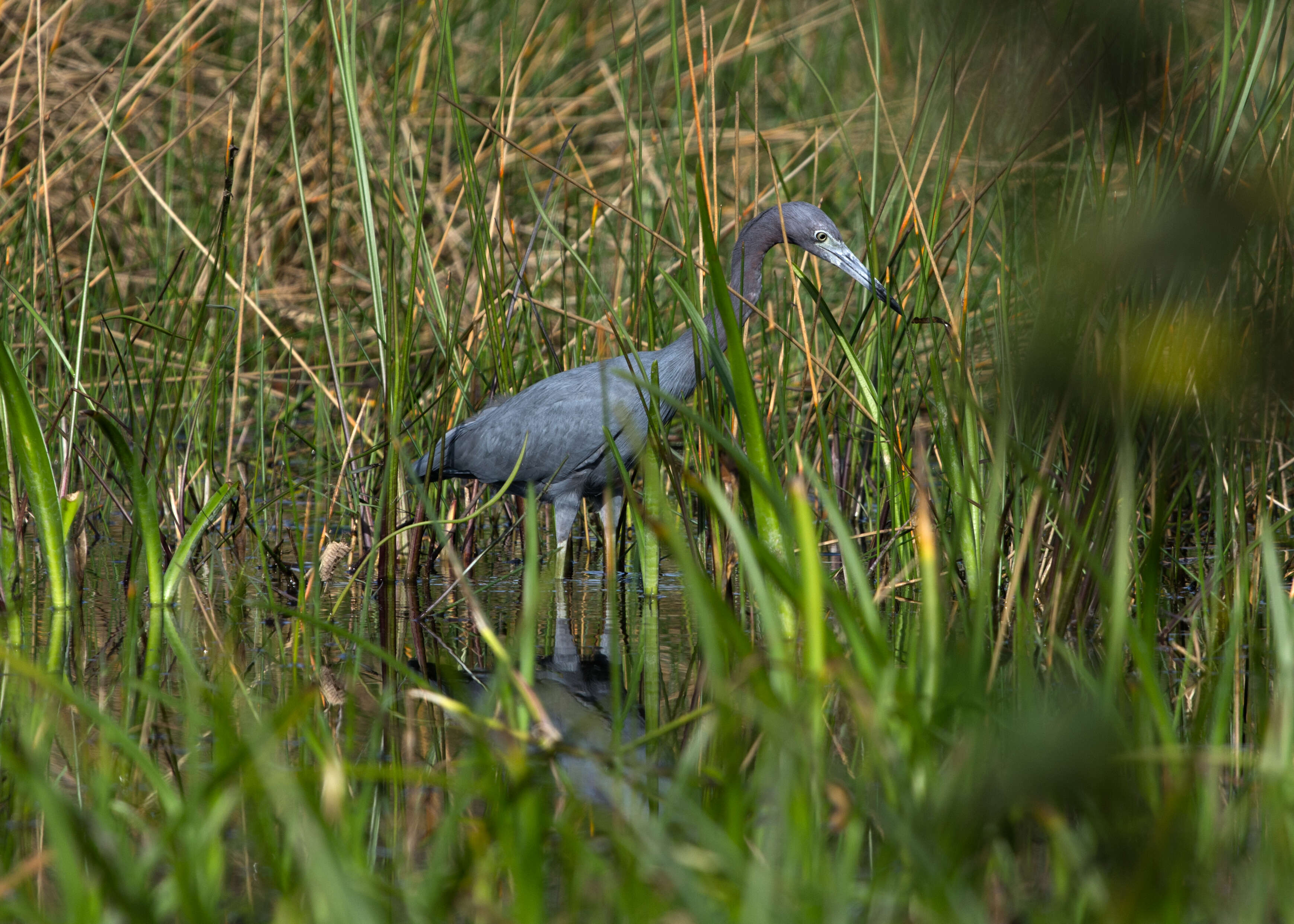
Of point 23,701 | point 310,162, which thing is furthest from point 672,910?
point 310,162

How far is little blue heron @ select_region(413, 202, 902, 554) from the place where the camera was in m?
3.87

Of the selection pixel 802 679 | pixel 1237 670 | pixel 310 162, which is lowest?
pixel 1237 670

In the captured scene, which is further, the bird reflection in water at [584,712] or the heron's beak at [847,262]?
the heron's beak at [847,262]

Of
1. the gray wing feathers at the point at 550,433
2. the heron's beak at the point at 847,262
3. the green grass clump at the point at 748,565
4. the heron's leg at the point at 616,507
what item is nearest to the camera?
the green grass clump at the point at 748,565

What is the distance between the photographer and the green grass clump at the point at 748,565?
4.44 feet

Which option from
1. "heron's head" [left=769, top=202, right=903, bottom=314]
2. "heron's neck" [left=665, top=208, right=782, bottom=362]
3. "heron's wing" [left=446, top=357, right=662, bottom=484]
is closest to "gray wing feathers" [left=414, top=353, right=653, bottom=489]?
"heron's wing" [left=446, top=357, right=662, bottom=484]

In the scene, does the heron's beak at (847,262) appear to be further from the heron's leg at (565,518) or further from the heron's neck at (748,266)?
the heron's leg at (565,518)

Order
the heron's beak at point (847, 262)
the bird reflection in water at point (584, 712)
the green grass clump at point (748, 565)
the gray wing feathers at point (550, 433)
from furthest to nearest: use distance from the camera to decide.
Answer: the gray wing feathers at point (550, 433) < the heron's beak at point (847, 262) < the bird reflection in water at point (584, 712) < the green grass clump at point (748, 565)

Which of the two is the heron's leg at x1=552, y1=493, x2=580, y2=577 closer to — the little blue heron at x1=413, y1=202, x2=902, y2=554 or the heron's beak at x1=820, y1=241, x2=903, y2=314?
the little blue heron at x1=413, y1=202, x2=902, y2=554

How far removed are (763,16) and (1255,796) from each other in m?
5.50

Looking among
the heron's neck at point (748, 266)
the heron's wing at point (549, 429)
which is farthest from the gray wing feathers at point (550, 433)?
the heron's neck at point (748, 266)

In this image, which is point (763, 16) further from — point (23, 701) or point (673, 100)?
point (23, 701)

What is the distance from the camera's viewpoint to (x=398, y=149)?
646cm

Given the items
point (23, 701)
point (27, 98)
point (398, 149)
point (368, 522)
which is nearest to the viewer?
point (23, 701)
